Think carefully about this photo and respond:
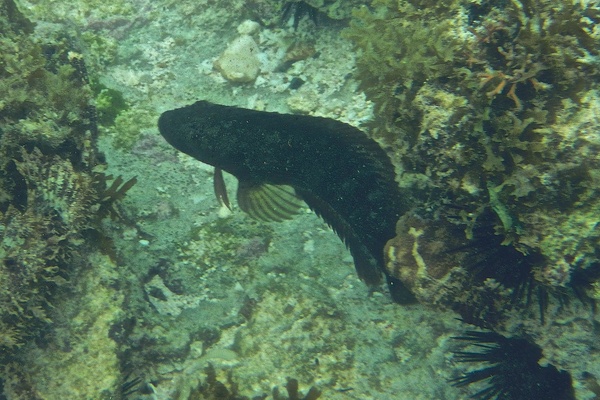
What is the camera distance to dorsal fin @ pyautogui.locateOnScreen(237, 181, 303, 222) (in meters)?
4.06

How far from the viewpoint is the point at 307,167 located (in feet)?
12.0

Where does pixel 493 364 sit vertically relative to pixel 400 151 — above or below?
below

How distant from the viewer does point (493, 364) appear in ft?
11.5

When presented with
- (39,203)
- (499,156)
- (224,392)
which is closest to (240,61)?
(39,203)

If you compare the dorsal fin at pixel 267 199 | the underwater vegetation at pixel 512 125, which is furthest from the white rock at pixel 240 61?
the underwater vegetation at pixel 512 125

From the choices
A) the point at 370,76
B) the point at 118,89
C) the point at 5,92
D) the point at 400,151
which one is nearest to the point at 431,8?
Result: the point at 370,76

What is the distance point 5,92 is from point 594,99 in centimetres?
425

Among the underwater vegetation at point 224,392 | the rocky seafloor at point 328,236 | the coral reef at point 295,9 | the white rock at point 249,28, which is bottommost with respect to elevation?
the underwater vegetation at point 224,392

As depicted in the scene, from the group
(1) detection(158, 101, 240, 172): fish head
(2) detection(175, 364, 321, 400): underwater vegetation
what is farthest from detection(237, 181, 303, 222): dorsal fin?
(2) detection(175, 364, 321, 400): underwater vegetation

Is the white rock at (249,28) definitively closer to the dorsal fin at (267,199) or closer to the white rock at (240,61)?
the white rock at (240,61)

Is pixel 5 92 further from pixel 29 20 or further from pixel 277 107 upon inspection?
pixel 277 107

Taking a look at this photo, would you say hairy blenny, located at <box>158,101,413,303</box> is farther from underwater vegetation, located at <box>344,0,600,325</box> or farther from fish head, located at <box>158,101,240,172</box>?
underwater vegetation, located at <box>344,0,600,325</box>

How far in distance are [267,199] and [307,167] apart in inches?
24.7

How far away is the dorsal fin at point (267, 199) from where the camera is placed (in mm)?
4059
